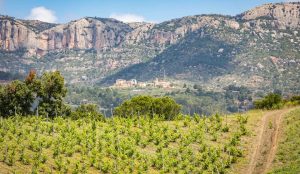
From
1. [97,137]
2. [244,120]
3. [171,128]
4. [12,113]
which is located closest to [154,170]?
[97,137]

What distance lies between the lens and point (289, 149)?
44.6m

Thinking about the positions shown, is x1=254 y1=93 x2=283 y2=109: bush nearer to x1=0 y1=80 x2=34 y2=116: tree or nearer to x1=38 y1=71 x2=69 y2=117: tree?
x1=38 y1=71 x2=69 y2=117: tree

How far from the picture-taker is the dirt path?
4169 centimetres

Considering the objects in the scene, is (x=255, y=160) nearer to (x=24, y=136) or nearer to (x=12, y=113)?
(x=24, y=136)

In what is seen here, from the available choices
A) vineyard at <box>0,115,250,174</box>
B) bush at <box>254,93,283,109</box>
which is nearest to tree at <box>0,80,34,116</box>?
vineyard at <box>0,115,250,174</box>

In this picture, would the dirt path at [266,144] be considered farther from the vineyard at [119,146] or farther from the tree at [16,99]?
the tree at [16,99]

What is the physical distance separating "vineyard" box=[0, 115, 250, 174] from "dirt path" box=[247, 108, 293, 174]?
2.06 metres

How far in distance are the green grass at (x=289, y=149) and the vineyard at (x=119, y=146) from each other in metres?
4.47

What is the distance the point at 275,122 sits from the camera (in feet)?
189

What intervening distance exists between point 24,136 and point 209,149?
19.9m

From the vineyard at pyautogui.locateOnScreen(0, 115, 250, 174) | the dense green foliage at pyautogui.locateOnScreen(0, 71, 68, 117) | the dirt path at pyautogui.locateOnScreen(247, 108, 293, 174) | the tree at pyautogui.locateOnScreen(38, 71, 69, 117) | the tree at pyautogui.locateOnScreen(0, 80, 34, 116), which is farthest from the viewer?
the tree at pyautogui.locateOnScreen(0, 80, 34, 116)

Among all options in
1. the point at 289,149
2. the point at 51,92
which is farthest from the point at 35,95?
the point at 289,149

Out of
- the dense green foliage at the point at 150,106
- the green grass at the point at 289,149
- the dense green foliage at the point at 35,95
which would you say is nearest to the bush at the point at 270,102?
the green grass at the point at 289,149

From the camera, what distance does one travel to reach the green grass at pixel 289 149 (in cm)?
3801
